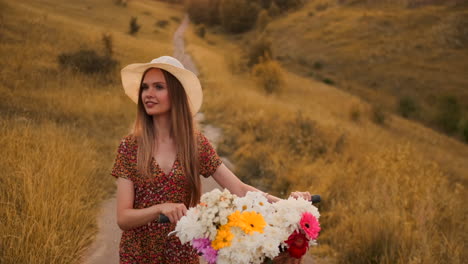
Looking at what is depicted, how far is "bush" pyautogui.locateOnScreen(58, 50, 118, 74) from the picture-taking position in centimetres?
1010

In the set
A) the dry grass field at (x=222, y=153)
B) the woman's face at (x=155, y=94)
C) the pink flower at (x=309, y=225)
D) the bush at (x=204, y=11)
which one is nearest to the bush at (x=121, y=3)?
the bush at (x=204, y=11)

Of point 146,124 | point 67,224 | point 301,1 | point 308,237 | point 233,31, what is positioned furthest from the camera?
point 301,1

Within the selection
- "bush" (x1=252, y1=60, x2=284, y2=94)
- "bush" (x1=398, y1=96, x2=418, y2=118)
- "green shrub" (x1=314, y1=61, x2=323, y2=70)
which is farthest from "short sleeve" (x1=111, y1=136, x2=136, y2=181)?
"green shrub" (x1=314, y1=61, x2=323, y2=70)

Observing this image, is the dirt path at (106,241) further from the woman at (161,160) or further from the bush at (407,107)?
the bush at (407,107)

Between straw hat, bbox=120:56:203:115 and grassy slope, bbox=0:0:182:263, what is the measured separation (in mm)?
1485

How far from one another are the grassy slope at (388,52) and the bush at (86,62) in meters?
22.5

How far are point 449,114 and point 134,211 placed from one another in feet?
87.6

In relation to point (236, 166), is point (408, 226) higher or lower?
higher

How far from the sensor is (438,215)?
4.15 meters

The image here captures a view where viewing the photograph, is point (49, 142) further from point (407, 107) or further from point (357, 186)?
point (407, 107)

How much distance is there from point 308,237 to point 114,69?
1155 centimetres

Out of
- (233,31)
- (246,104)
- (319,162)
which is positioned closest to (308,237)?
(319,162)

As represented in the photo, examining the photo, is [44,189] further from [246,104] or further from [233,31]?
[233,31]

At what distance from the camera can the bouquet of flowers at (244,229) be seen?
116 centimetres
